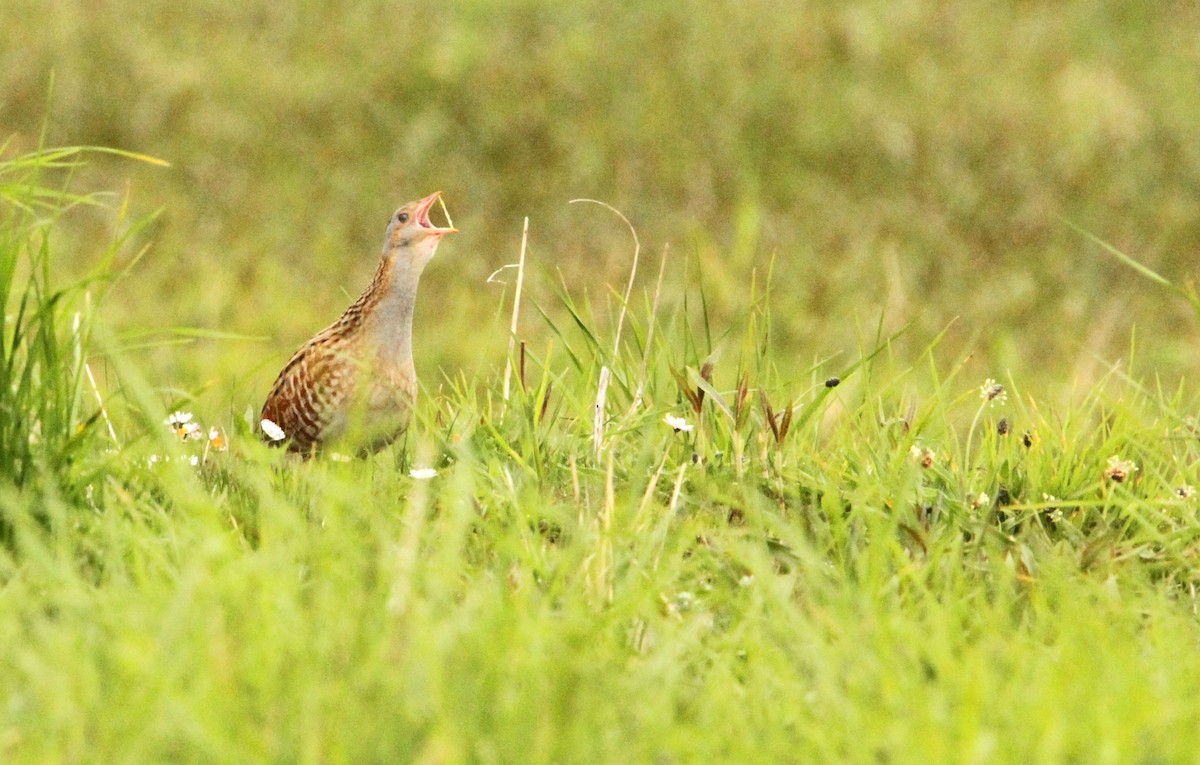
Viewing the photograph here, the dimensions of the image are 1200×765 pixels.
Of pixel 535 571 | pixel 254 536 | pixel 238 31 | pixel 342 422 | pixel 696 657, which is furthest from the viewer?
pixel 238 31

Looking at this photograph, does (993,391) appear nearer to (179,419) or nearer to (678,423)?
(678,423)

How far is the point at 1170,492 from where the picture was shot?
12.2 ft

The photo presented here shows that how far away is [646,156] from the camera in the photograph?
9641 millimetres

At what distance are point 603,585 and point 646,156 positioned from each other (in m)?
6.69

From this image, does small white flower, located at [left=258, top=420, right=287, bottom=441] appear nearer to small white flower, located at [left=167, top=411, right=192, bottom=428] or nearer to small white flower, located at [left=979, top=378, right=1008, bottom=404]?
small white flower, located at [left=167, top=411, right=192, bottom=428]

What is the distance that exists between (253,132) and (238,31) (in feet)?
3.87

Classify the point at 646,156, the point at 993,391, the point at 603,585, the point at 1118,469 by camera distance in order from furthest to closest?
1. the point at 646,156
2. the point at 993,391
3. the point at 1118,469
4. the point at 603,585

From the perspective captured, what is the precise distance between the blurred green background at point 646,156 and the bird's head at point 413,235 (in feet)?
12.8

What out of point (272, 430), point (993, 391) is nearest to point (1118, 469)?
point (993, 391)

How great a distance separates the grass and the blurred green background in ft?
14.8

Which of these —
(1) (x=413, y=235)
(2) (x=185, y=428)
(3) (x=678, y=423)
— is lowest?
(2) (x=185, y=428)

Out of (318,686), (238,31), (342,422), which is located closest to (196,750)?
(318,686)

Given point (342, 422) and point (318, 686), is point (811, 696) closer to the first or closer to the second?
point (318, 686)

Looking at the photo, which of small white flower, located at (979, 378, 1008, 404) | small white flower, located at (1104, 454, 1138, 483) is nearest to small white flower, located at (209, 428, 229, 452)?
small white flower, located at (979, 378, 1008, 404)
